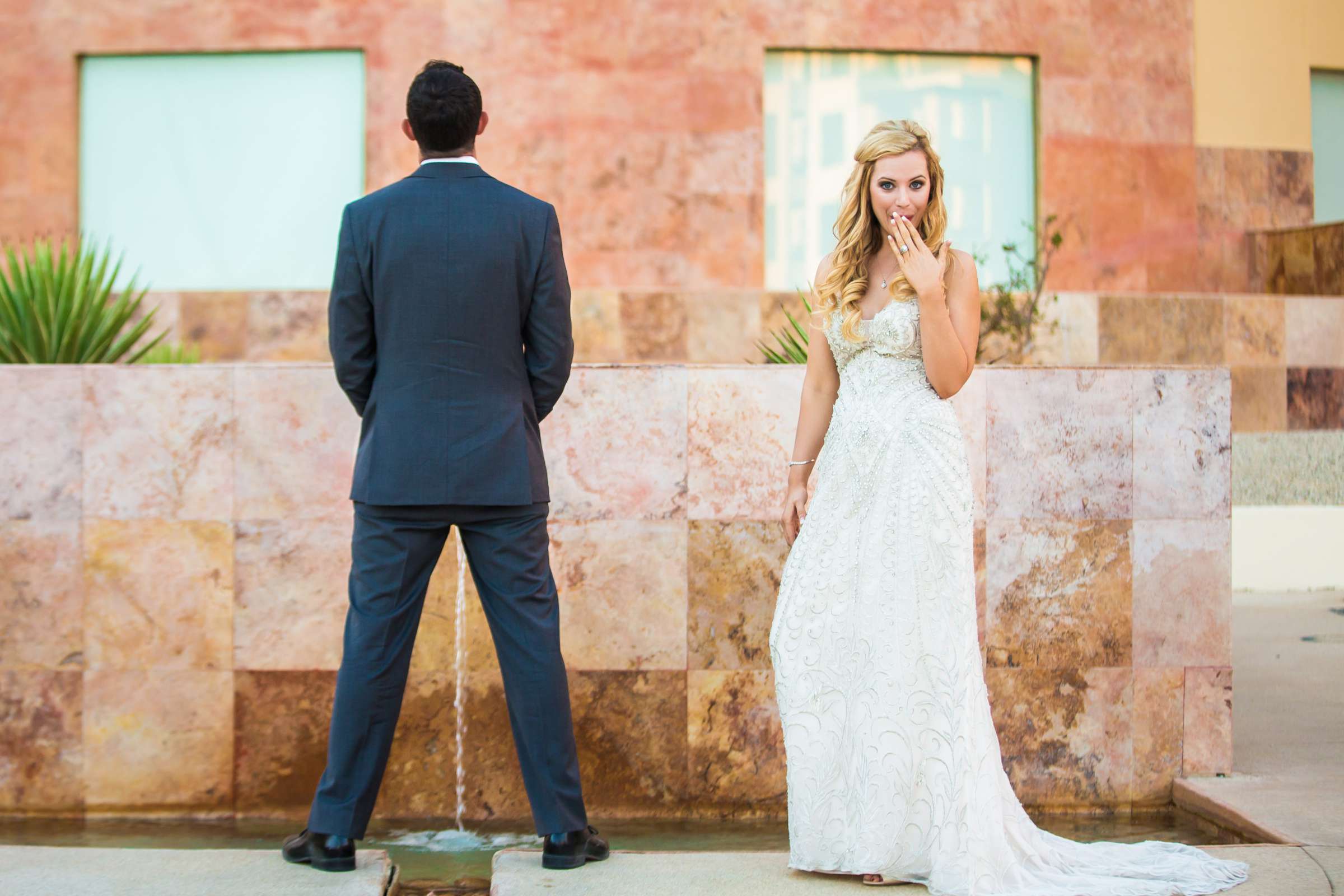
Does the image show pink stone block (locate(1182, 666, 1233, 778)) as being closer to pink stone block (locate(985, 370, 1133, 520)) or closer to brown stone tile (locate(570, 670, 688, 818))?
pink stone block (locate(985, 370, 1133, 520))

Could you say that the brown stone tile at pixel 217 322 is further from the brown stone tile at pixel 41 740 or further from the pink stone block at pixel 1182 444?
the pink stone block at pixel 1182 444

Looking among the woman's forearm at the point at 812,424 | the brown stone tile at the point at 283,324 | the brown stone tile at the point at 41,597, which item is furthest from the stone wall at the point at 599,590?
the brown stone tile at the point at 283,324

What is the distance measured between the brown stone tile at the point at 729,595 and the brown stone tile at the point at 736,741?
2.6 inches

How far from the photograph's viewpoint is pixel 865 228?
392 centimetres

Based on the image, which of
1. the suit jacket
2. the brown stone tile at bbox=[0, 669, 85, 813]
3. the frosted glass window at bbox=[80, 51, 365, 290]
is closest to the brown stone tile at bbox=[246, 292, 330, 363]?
the frosted glass window at bbox=[80, 51, 365, 290]

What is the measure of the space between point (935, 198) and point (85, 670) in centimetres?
358

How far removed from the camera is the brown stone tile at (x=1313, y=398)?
1092 centimetres

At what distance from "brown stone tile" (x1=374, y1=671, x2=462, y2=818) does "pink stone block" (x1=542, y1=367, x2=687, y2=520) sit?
83cm

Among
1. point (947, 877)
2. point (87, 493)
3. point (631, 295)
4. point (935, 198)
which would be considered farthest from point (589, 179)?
point (947, 877)

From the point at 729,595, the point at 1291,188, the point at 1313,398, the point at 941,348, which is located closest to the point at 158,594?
the point at 729,595

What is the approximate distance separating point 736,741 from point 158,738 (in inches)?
87.5

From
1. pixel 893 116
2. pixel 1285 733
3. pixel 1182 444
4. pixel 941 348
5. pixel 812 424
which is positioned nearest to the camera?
pixel 941 348

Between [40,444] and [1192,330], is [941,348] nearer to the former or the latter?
[40,444]

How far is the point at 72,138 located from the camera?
478 inches
